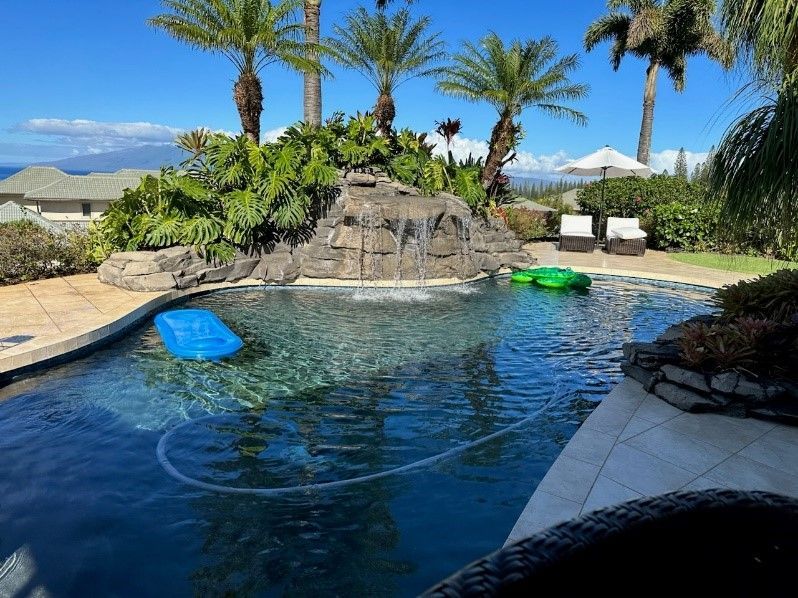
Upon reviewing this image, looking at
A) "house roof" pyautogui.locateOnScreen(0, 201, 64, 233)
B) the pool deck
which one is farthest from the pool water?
"house roof" pyautogui.locateOnScreen(0, 201, 64, 233)

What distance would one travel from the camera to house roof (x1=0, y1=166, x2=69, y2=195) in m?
36.2

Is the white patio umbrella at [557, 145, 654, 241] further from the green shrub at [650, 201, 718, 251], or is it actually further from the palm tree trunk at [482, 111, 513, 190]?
the palm tree trunk at [482, 111, 513, 190]

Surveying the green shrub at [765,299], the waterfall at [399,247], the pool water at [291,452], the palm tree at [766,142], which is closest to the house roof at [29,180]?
the waterfall at [399,247]

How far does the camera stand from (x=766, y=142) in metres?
4.91

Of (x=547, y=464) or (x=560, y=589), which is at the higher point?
(x=560, y=589)

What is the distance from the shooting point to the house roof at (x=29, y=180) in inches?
1427

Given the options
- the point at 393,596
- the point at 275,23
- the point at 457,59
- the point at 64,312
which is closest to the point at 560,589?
the point at 393,596

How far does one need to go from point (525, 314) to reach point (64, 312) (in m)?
7.66

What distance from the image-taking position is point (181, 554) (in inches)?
135

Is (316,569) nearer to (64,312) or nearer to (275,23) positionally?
(64,312)

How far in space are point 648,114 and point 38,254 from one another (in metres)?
24.7

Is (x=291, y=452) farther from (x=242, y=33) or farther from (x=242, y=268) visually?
(x=242, y=33)

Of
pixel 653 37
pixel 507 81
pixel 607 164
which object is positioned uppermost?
pixel 653 37

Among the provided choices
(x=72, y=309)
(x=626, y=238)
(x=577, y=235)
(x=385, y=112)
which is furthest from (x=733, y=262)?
(x=72, y=309)
